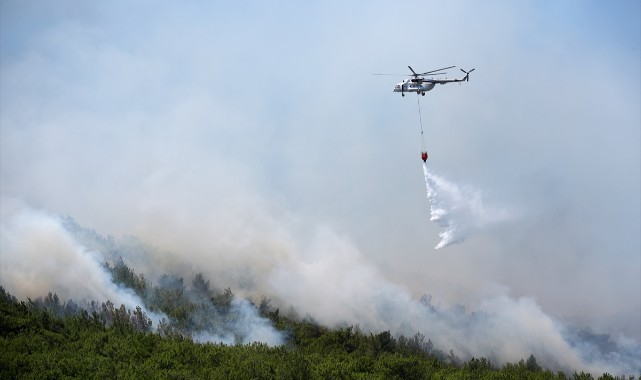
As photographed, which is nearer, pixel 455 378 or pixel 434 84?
pixel 434 84

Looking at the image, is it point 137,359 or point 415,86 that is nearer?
point 415,86

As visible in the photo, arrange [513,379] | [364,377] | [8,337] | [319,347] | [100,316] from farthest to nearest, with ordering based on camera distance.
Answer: [319,347] → [100,316] → [513,379] → [8,337] → [364,377]

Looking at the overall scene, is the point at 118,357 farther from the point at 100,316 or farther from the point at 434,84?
the point at 434,84

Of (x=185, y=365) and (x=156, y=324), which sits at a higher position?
(x=156, y=324)

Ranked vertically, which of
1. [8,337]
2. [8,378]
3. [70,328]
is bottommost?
[8,378]

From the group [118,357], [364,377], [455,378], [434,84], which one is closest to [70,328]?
[118,357]

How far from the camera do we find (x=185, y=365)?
12300cm

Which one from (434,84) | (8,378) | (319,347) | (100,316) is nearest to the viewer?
(8,378)

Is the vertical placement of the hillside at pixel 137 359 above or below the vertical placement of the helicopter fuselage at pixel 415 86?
below

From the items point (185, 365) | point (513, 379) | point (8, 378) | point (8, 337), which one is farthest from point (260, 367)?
point (513, 379)

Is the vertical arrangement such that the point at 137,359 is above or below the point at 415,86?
below

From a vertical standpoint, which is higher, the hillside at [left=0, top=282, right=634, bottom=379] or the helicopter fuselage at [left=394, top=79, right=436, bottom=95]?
the helicopter fuselage at [left=394, top=79, right=436, bottom=95]

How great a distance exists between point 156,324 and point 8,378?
93.0 metres

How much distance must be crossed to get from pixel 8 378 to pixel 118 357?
24.5 m
